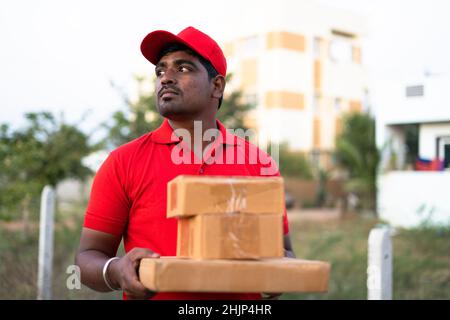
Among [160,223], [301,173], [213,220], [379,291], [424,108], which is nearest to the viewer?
[213,220]

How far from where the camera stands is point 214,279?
1.66 m

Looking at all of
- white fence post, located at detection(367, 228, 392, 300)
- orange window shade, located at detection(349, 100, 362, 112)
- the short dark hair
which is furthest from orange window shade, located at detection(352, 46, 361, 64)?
the short dark hair

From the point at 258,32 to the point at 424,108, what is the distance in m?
16.5

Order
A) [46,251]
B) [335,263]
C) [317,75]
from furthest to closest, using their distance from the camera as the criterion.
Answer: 1. [317,75]
2. [335,263]
3. [46,251]

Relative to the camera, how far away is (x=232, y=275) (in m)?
1.67

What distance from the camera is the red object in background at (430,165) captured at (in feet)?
39.1

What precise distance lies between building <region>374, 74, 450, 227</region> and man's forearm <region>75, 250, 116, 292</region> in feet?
29.2

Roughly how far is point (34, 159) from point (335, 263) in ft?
16.0

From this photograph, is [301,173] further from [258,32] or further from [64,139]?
[64,139]

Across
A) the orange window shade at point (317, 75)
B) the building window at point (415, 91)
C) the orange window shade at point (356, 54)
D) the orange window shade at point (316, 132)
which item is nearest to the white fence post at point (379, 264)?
the building window at point (415, 91)

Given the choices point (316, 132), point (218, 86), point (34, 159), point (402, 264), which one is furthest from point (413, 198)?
point (316, 132)

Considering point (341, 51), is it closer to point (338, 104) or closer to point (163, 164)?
point (338, 104)

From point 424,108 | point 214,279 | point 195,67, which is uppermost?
point 424,108
